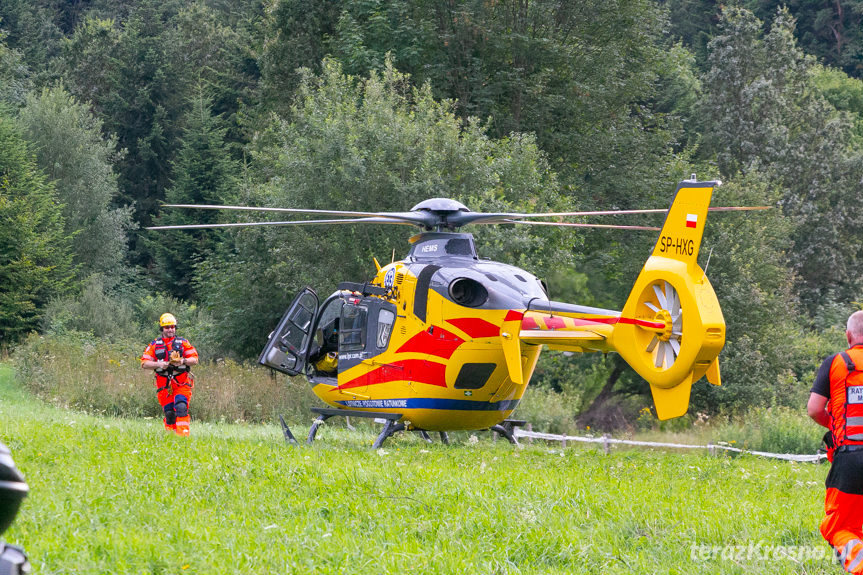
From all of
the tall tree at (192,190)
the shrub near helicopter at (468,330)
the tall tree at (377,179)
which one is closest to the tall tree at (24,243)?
the tall tree at (192,190)

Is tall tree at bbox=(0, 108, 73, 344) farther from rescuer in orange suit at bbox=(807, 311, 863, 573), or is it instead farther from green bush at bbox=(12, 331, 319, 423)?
rescuer in orange suit at bbox=(807, 311, 863, 573)

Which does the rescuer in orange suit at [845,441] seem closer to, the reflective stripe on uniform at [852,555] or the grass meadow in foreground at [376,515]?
the reflective stripe on uniform at [852,555]

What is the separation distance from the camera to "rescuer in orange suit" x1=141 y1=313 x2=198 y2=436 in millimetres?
15461

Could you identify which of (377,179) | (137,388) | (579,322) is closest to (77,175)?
(377,179)

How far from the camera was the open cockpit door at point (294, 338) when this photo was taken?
16.6 m

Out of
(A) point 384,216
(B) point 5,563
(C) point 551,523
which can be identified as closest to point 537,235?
(A) point 384,216

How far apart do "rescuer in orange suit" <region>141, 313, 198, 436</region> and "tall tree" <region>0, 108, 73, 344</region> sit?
25.3 m

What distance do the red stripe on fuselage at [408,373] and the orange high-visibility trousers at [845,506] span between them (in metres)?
7.65

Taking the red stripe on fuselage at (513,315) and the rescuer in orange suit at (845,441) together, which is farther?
the red stripe on fuselage at (513,315)

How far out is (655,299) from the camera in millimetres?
11586

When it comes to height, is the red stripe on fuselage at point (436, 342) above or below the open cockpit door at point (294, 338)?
above

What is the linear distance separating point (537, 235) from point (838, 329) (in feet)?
48.4

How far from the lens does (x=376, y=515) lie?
8227 mm

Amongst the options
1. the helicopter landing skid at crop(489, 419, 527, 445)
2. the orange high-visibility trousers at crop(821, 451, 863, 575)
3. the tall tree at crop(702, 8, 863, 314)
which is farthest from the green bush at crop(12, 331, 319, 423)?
the tall tree at crop(702, 8, 863, 314)
